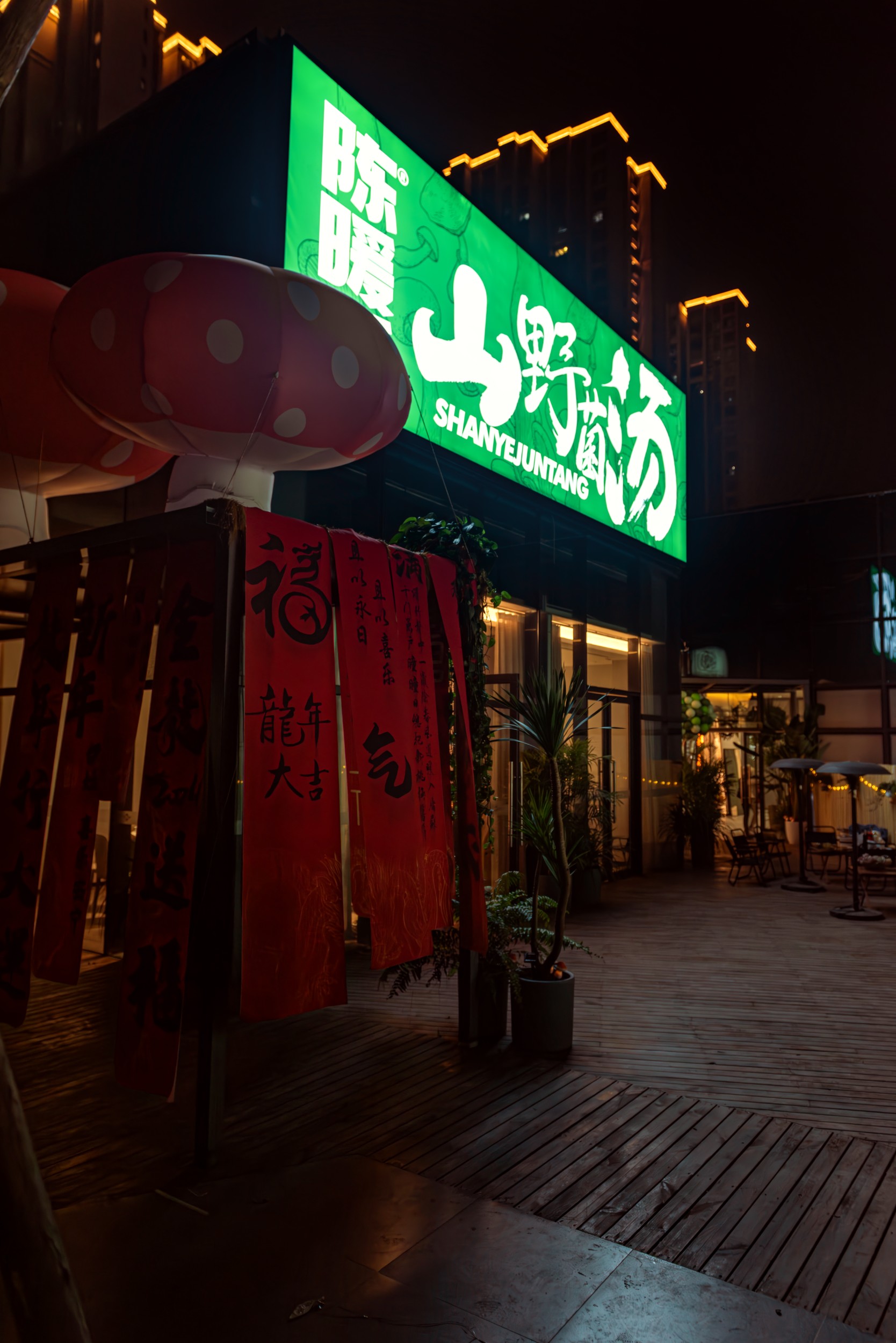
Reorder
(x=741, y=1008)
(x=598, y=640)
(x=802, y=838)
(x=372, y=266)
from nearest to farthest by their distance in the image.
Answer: (x=741, y=1008), (x=372, y=266), (x=802, y=838), (x=598, y=640)

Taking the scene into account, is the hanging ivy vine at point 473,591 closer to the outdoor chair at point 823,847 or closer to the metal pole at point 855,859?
the metal pole at point 855,859

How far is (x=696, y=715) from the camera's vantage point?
1341 centimetres

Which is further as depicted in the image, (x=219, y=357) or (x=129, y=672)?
(x=129, y=672)

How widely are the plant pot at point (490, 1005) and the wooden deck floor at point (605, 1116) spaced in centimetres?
19

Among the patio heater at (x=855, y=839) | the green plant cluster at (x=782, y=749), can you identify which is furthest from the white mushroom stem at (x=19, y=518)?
the green plant cluster at (x=782, y=749)

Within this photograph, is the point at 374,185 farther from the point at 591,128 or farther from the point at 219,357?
the point at 591,128

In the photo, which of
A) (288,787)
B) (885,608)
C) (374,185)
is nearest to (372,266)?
(374,185)

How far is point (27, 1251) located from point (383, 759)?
216 centimetres

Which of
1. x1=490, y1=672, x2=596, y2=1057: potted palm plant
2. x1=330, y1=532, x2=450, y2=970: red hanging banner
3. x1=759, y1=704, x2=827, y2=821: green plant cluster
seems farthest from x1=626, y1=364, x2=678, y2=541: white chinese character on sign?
x1=330, y1=532, x2=450, y2=970: red hanging banner

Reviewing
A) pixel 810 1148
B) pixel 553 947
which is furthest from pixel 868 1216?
pixel 553 947

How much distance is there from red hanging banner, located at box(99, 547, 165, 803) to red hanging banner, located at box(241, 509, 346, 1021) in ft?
1.81

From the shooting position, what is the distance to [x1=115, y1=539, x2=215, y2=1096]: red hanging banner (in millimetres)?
2814

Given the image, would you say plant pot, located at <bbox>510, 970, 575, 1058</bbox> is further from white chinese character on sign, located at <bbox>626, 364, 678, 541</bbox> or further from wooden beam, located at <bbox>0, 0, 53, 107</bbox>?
white chinese character on sign, located at <bbox>626, 364, 678, 541</bbox>

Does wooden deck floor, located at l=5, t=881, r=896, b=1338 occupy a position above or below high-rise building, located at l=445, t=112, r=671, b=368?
below
